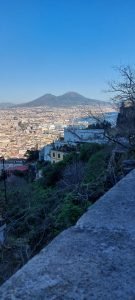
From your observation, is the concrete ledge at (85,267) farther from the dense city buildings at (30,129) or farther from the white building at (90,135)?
the dense city buildings at (30,129)

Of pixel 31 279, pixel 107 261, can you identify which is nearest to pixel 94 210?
pixel 107 261

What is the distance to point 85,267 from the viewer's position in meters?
1.32

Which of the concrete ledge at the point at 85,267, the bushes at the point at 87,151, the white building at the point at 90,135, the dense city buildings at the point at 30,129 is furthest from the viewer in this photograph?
the dense city buildings at the point at 30,129

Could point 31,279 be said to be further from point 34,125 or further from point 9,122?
point 9,122

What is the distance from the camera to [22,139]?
4531 cm

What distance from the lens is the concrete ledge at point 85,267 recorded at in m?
1.15

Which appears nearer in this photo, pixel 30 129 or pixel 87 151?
pixel 87 151

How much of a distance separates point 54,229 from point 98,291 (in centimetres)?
319

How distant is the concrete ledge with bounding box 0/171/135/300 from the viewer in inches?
45.4

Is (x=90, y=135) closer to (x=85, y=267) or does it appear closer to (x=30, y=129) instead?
(x=85, y=267)

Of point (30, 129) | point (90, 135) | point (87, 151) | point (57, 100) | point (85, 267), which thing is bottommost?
point (30, 129)

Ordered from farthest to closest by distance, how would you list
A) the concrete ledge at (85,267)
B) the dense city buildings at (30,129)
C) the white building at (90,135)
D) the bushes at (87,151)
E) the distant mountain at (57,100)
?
1. the distant mountain at (57,100)
2. the dense city buildings at (30,129)
3. the bushes at (87,151)
4. the white building at (90,135)
5. the concrete ledge at (85,267)

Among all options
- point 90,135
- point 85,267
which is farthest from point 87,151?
point 85,267

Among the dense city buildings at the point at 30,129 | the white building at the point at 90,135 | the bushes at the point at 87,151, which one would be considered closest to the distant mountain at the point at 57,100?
the dense city buildings at the point at 30,129
